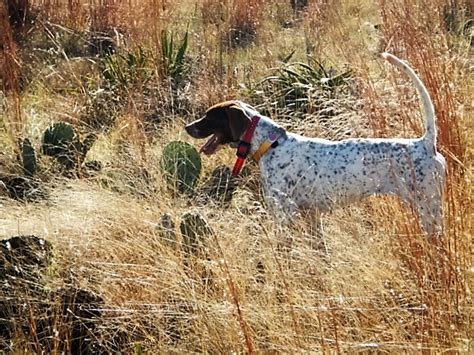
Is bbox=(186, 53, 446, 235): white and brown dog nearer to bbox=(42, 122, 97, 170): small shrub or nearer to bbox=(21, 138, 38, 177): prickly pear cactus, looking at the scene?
bbox=(42, 122, 97, 170): small shrub

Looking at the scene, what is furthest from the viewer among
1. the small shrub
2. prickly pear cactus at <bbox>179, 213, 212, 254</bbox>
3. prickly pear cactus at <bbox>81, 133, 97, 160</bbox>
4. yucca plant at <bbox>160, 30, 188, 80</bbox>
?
yucca plant at <bbox>160, 30, 188, 80</bbox>

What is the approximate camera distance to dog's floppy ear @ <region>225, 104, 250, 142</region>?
3.92 metres

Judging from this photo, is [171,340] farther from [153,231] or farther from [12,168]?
[12,168]

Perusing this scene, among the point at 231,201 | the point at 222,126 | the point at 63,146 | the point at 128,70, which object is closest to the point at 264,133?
the point at 222,126

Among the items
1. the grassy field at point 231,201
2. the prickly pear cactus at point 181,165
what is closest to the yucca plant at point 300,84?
the grassy field at point 231,201

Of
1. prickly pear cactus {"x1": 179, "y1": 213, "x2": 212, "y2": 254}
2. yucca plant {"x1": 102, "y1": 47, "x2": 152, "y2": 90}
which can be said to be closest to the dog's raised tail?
prickly pear cactus {"x1": 179, "y1": 213, "x2": 212, "y2": 254}

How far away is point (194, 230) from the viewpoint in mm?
3338

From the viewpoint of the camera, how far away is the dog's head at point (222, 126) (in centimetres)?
393

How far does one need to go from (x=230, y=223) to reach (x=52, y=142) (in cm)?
159

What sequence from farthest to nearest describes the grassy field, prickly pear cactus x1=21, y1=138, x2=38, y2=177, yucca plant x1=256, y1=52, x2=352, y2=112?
yucca plant x1=256, y1=52, x2=352, y2=112, prickly pear cactus x1=21, y1=138, x2=38, y2=177, the grassy field

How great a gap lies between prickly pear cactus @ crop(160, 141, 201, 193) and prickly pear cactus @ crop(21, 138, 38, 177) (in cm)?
86

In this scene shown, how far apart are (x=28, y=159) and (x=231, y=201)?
4.29 feet

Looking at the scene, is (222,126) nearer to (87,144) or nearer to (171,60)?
(87,144)

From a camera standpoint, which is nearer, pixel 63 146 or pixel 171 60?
pixel 63 146
